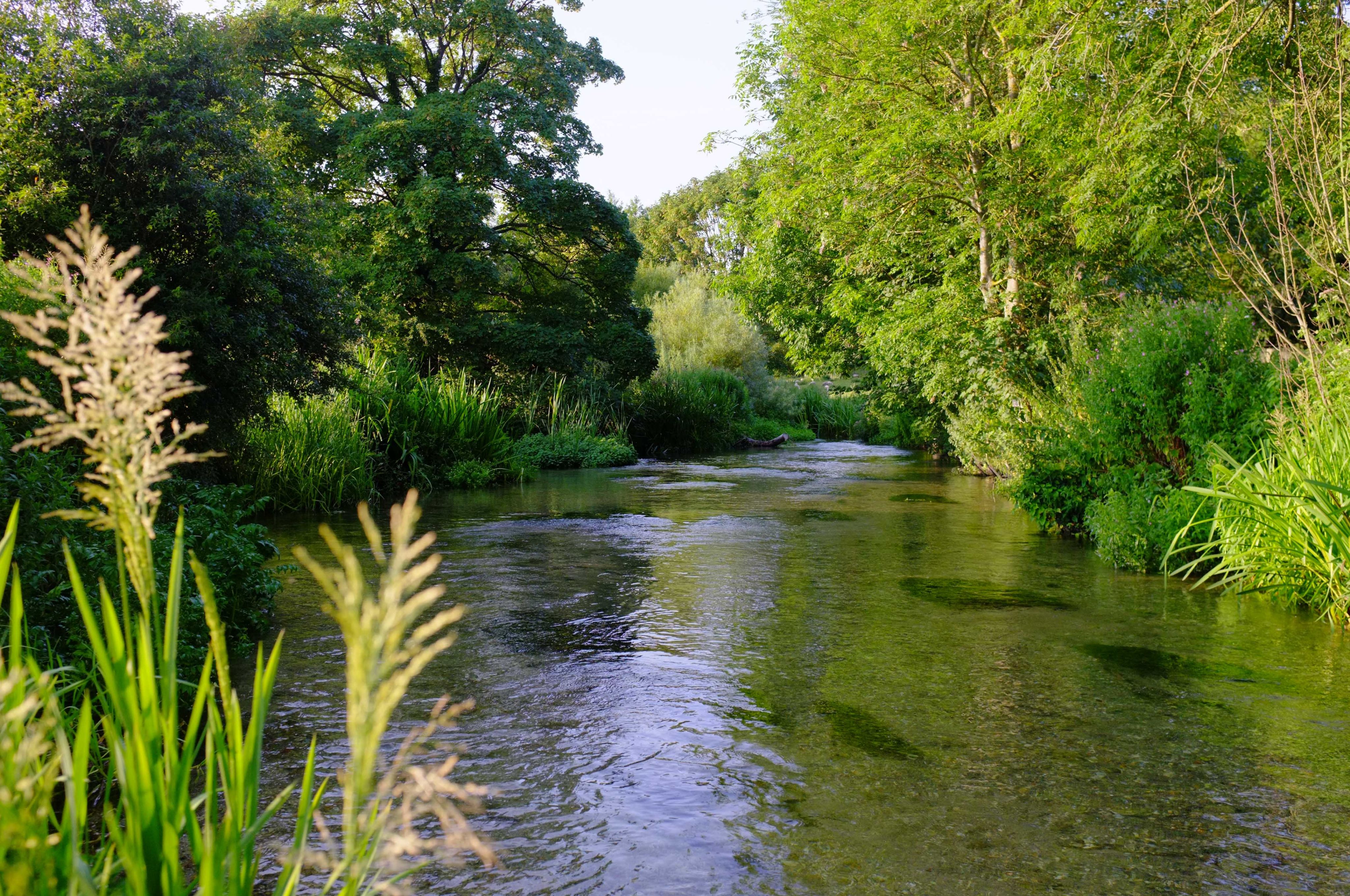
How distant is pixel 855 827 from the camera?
3268mm

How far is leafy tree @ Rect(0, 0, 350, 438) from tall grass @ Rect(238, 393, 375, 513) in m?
2.95

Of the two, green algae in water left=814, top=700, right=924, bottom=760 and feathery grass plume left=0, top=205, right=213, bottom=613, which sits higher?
feathery grass plume left=0, top=205, right=213, bottom=613

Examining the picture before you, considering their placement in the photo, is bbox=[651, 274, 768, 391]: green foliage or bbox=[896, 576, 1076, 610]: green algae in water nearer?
bbox=[896, 576, 1076, 610]: green algae in water

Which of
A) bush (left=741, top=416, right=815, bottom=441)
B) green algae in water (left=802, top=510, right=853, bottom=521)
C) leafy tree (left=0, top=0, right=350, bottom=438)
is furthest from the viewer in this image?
bush (left=741, top=416, right=815, bottom=441)

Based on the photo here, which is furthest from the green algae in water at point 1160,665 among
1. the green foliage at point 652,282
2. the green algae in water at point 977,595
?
the green foliage at point 652,282

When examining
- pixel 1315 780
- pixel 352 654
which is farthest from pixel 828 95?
pixel 352 654

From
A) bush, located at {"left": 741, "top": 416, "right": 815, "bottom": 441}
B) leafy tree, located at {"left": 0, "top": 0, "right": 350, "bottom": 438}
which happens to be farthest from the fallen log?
leafy tree, located at {"left": 0, "top": 0, "right": 350, "bottom": 438}

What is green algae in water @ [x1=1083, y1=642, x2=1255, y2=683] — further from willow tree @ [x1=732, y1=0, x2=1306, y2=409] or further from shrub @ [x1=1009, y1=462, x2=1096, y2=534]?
shrub @ [x1=1009, y1=462, x2=1096, y2=534]

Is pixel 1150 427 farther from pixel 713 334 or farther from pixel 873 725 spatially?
pixel 713 334

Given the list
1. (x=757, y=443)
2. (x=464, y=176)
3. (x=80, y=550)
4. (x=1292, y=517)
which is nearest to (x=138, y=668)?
(x=80, y=550)

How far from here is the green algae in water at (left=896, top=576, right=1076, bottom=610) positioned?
660 centimetres

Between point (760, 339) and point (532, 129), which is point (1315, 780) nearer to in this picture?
point (532, 129)

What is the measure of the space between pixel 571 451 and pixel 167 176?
1262 cm

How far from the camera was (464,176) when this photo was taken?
2130 centimetres
